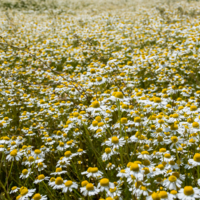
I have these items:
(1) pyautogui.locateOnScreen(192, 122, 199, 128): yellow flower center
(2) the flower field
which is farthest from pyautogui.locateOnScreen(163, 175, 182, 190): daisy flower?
(1) pyautogui.locateOnScreen(192, 122, 199, 128): yellow flower center

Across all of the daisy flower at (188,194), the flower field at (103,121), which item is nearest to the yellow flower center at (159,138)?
the flower field at (103,121)

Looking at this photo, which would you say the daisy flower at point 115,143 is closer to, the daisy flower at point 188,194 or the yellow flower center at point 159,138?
the yellow flower center at point 159,138

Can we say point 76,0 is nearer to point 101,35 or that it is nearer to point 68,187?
point 101,35

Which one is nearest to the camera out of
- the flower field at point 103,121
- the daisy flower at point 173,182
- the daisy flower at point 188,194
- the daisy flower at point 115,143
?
the daisy flower at point 188,194

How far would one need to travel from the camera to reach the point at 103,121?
2.23 m

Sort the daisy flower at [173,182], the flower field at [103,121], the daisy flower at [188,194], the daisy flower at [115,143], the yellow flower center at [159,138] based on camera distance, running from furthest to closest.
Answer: the yellow flower center at [159,138] < the daisy flower at [115,143] < the flower field at [103,121] < the daisy flower at [173,182] < the daisy flower at [188,194]

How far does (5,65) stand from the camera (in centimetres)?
585

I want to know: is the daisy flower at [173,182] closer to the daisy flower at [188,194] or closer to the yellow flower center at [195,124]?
the daisy flower at [188,194]

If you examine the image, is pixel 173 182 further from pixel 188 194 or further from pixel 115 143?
pixel 115 143

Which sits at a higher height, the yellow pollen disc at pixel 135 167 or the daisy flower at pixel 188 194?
the yellow pollen disc at pixel 135 167

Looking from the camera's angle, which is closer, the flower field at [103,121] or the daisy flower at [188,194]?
the daisy flower at [188,194]

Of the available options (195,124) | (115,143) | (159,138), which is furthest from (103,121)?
(195,124)

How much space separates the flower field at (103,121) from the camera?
1.96 meters

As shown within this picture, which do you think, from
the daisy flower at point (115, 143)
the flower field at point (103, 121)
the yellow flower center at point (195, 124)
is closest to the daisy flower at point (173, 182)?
the flower field at point (103, 121)
